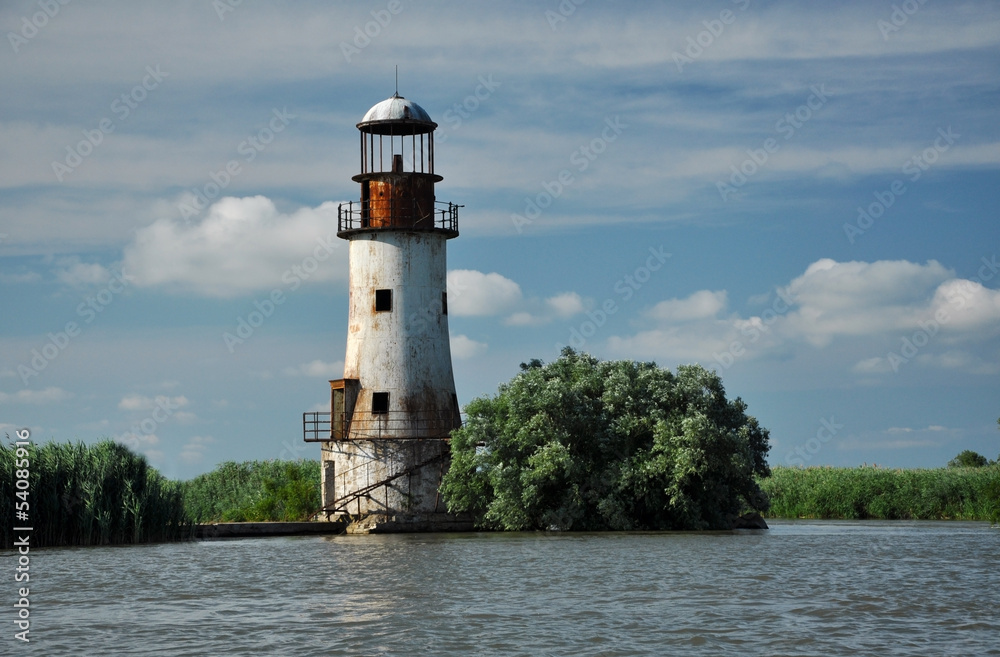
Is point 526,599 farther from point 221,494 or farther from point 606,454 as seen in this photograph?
point 221,494

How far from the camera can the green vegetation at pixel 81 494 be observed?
35531 mm

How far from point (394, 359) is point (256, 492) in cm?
1217

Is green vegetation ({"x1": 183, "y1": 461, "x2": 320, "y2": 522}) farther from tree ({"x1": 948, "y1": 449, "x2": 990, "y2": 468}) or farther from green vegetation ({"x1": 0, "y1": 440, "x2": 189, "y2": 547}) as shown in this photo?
tree ({"x1": 948, "y1": 449, "x2": 990, "y2": 468})

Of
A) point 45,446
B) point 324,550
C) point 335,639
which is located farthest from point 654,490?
point 335,639

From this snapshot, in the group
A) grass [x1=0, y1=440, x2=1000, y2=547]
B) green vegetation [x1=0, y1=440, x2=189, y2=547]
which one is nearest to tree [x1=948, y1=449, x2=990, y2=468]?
grass [x1=0, y1=440, x2=1000, y2=547]

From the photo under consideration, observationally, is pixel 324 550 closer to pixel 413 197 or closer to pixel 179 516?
pixel 179 516

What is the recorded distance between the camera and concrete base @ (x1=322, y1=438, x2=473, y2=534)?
4869 centimetres

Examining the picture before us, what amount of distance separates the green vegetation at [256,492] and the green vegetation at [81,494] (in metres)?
11.4

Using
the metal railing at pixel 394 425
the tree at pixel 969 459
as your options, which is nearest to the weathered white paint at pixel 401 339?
the metal railing at pixel 394 425

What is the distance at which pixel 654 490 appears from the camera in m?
45.4

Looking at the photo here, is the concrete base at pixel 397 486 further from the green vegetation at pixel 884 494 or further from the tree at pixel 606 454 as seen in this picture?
the green vegetation at pixel 884 494

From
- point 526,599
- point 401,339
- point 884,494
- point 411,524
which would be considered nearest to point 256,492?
point 411,524

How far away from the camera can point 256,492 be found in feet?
188

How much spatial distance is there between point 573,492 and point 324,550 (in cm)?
1046
